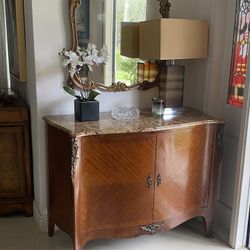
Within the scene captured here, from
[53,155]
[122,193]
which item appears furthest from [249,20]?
[53,155]

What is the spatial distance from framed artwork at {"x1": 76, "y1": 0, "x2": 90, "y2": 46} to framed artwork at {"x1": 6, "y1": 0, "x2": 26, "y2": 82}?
0.42 meters

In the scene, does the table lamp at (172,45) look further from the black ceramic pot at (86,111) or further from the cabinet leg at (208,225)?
the cabinet leg at (208,225)

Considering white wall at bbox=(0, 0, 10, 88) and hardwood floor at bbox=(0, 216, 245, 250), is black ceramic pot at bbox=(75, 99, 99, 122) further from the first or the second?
white wall at bbox=(0, 0, 10, 88)

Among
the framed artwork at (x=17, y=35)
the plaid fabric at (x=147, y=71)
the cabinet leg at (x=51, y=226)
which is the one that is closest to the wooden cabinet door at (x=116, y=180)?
the cabinet leg at (x=51, y=226)

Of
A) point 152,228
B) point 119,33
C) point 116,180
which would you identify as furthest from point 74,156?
point 119,33

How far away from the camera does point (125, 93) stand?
2.50 m

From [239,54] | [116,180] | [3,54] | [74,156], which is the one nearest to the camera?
[74,156]

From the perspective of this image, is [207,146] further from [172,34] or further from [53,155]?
[53,155]

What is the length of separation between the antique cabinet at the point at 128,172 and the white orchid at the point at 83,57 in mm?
352

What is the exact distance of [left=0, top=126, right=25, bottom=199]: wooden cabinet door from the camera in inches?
99.1

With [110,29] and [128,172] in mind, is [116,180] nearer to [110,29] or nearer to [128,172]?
[128,172]

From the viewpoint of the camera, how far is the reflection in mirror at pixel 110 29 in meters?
2.27

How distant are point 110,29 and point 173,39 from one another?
0.46 meters

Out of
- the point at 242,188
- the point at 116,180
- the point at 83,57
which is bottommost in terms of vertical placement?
the point at 242,188
